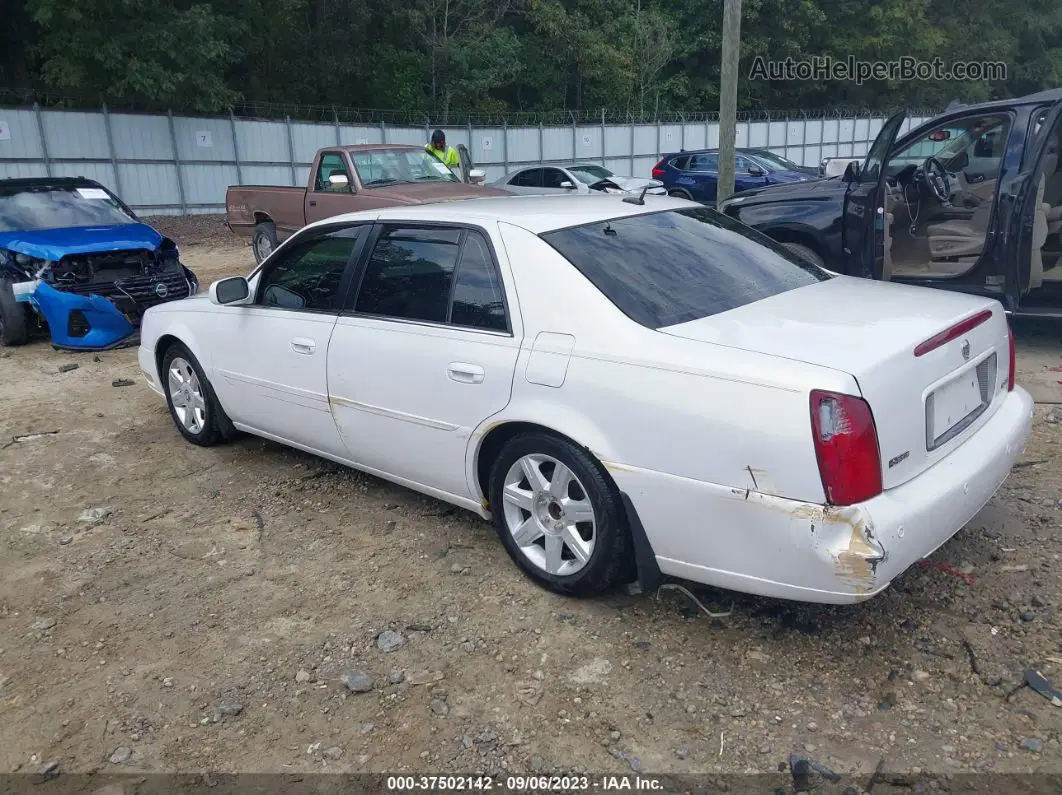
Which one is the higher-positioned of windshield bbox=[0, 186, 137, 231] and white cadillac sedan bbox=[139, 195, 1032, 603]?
windshield bbox=[0, 186, 137, 231]

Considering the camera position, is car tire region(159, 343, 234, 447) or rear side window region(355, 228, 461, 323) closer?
rear side window region(355, 228, 461, 323)

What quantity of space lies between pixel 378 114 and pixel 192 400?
2636cm

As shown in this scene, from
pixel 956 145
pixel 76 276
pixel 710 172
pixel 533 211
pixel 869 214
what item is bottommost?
pixel 76 276

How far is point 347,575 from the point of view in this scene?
153 inches

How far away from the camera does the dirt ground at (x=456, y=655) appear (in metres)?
2.74

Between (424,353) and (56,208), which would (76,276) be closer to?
(56,208)

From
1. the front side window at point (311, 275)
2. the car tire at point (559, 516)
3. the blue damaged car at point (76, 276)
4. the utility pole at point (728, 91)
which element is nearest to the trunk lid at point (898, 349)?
the car tire at point (559, 516)

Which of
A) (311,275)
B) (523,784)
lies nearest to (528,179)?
(311,275)

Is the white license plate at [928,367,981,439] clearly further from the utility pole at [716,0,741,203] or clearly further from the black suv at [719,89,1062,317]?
the utility pole at [716,0,741,203]

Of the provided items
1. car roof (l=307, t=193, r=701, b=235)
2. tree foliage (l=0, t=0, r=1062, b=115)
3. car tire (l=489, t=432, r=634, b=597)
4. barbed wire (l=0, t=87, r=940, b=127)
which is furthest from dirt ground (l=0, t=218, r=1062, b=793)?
tree foliage (l=0, t=0, r=1062, b=115)

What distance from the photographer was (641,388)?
3057 mm

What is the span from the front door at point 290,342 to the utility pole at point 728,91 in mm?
7408

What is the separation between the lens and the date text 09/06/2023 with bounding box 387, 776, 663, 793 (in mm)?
2582

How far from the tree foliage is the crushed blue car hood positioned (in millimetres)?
15263
